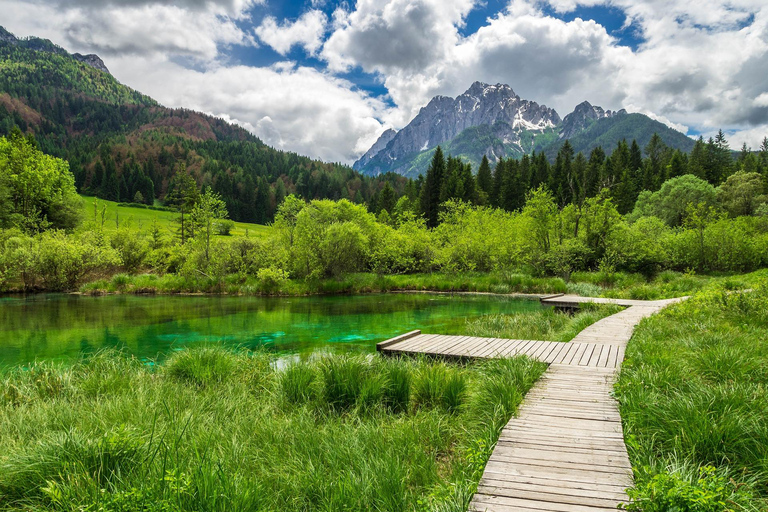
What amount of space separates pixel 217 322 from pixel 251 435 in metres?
14.3

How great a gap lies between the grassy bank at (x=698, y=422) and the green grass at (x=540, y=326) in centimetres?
418

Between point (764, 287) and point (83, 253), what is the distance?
4015cm

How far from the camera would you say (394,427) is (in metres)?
4.88

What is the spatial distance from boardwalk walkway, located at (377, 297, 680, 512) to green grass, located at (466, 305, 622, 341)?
A: 402 cm

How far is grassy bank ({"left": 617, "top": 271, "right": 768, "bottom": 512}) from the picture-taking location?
2870 millimetres

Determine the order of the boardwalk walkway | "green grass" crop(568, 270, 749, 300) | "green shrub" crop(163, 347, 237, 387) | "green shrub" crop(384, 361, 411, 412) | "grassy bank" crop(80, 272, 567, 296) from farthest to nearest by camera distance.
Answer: "grassy bank" crop(80, 272, 567, 296)
"green grass" crop(568, 270, 749, 300)
"green shrub" crop(163, 347, 237, 387)
"green shrub" crop(384, 361, 411, 412)
the boardwalk walkway

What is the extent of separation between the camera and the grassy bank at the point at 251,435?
3.11 metres

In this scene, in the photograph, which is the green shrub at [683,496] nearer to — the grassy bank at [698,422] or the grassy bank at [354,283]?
the grassy bank at [698,422]

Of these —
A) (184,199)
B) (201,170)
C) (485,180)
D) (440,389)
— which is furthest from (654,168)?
(201,170)

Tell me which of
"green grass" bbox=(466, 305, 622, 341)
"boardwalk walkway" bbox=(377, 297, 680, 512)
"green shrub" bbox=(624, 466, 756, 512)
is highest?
"green shrub" bbox=(624, 466, 756, 512)

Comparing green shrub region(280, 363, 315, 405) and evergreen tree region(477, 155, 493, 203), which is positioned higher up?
evergreen tree region(477, 155, 493, 203)

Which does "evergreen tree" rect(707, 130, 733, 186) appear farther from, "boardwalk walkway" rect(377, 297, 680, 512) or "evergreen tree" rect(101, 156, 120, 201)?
"evergreen tree" rect(101, 156, 120, 201)

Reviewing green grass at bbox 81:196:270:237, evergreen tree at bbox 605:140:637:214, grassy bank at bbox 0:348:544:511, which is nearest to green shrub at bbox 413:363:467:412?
grassy bank at bbox 0:348:544:511

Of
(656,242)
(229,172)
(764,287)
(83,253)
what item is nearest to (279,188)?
(229,172)
